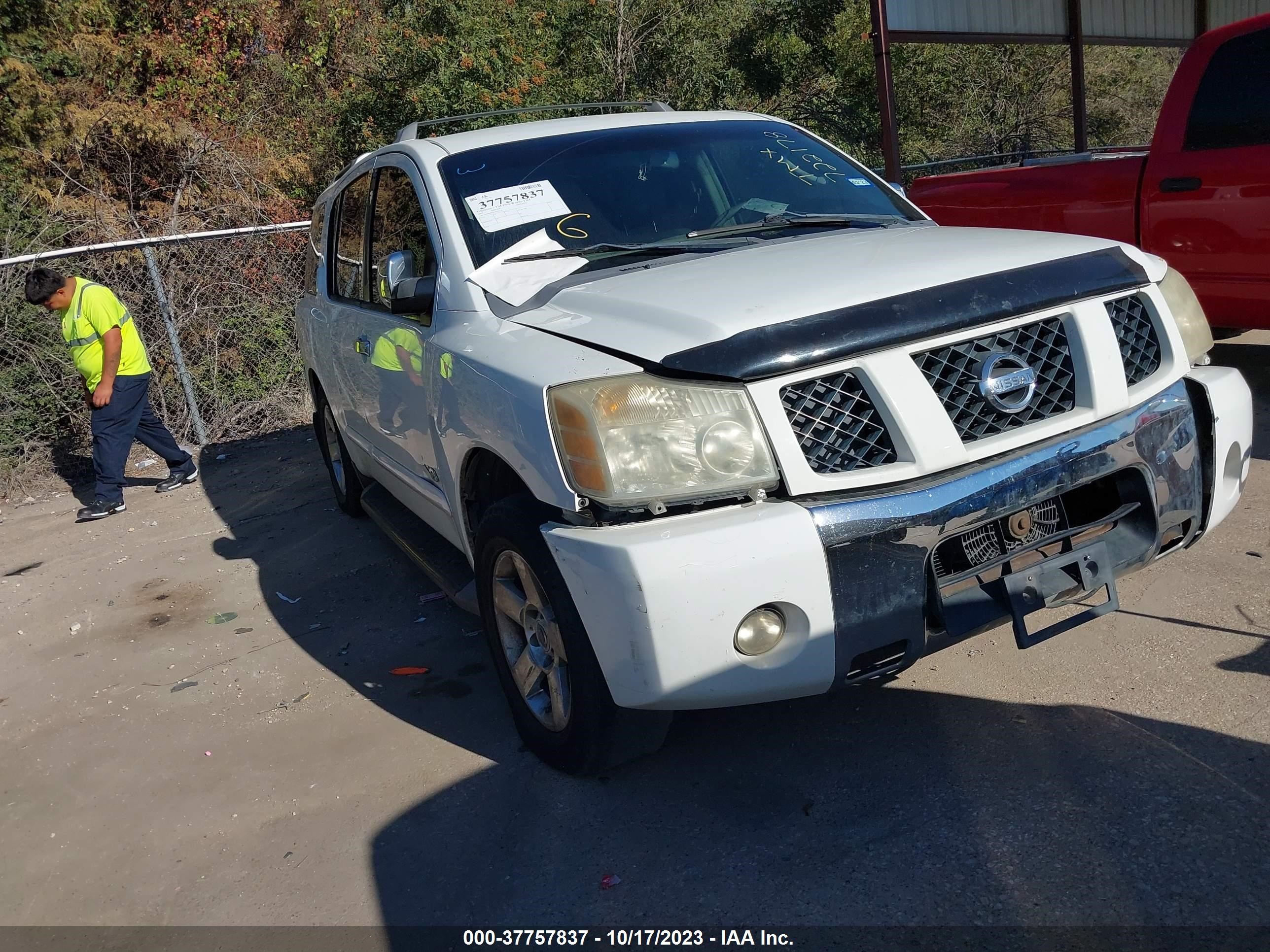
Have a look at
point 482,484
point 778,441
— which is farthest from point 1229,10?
point 778,441

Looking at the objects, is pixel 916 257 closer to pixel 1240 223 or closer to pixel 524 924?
pixel 524 924

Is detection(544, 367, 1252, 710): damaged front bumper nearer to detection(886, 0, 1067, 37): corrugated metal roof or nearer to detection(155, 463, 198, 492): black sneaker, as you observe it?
detection(155, 463, 198, 492): black sneaker

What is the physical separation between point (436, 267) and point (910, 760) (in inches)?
86.9

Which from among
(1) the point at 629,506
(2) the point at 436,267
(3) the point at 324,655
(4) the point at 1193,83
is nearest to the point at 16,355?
(3) the point at 324,655

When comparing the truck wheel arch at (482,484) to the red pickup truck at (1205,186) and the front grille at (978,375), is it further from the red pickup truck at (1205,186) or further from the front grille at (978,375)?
the red pickup truck at (1205,186)

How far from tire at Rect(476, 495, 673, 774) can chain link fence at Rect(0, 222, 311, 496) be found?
21.0ft

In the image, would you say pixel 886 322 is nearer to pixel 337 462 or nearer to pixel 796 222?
pixel 796 222

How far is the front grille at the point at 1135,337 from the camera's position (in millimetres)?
3145

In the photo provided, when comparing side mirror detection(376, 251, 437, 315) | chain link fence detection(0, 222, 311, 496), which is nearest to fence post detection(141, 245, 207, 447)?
chain link fence detection(0, 222, 311, 496)

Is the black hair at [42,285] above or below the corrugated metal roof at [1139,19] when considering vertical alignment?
below

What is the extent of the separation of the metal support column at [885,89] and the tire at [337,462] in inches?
207

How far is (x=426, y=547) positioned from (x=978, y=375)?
2.47 metres

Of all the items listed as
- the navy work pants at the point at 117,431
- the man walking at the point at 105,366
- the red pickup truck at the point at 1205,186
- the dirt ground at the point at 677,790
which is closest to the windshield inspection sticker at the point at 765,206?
the dirt ground at the point at 677,790

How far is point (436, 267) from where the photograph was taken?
153 inches
